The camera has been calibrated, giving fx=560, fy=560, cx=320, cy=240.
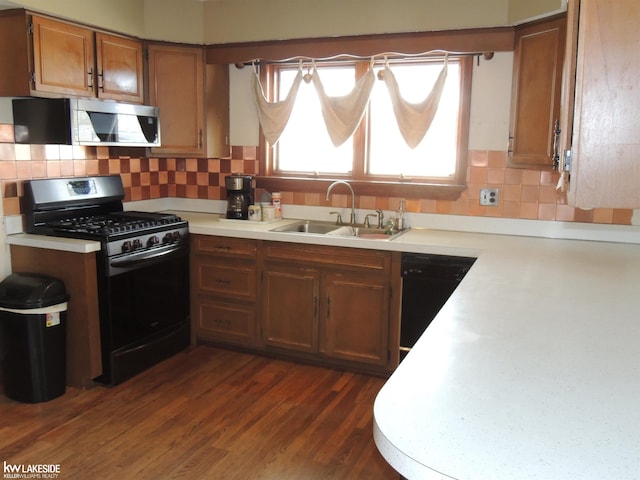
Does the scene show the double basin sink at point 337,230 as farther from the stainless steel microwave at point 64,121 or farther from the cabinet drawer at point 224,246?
the stainless steel microwave at point 64,121

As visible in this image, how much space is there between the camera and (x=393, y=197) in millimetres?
3760

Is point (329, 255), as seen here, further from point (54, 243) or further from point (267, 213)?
point (54, 243)

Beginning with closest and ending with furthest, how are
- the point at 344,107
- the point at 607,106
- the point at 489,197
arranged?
the point at 607,106 → the point at 489,197 → the point at 344,107

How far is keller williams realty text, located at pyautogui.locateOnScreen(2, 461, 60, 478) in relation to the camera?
237 centimetres

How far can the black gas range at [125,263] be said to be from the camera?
3150mm

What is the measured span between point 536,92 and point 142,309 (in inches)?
101

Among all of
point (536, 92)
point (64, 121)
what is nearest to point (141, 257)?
point (64, 121)

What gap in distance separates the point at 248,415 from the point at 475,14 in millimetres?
2565

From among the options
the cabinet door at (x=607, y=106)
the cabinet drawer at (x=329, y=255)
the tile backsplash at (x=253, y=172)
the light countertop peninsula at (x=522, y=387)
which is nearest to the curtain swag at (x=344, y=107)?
the tile backsplash at (x=253, y=172)

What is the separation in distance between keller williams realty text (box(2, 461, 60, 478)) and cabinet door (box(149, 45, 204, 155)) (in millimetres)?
2170

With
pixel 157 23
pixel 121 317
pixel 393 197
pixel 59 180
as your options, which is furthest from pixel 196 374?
pixel 157 23

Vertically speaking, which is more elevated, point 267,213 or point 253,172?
point 253,172

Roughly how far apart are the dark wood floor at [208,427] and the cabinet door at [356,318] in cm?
16

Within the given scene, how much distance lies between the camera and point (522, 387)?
1210mm
